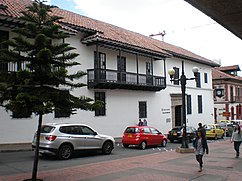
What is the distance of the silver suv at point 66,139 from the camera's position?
1339cm

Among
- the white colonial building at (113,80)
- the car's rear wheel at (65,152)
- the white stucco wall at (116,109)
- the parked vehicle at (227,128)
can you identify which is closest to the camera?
the car's rear wheel at (65,152)

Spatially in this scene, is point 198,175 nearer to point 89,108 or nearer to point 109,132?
point 89,108

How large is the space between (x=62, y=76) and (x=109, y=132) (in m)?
15.6

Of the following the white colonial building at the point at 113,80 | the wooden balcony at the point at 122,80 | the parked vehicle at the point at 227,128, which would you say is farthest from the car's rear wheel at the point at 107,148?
the parked vehicle at the point at 227,128

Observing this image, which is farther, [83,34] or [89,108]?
[83,34]

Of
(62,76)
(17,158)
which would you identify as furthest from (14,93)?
(17,158)

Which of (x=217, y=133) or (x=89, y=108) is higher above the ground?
(x=89, y=108)

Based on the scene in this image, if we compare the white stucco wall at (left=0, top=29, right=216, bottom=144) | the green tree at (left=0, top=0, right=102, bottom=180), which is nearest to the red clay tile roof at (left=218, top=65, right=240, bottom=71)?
the white stucco wall at (left=0, top=29, right=216, bottom=144)

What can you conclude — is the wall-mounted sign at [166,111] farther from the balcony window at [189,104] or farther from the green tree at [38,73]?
the green tree at [38,73]

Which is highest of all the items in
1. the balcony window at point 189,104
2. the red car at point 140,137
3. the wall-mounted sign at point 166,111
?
the balcony window at point 189,104

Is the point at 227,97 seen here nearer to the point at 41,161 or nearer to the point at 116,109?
the point at 116,109

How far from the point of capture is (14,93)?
8680mm

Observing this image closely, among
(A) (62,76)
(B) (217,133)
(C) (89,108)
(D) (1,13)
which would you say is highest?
(D) (1,13)

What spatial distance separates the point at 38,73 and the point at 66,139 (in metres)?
5.61
